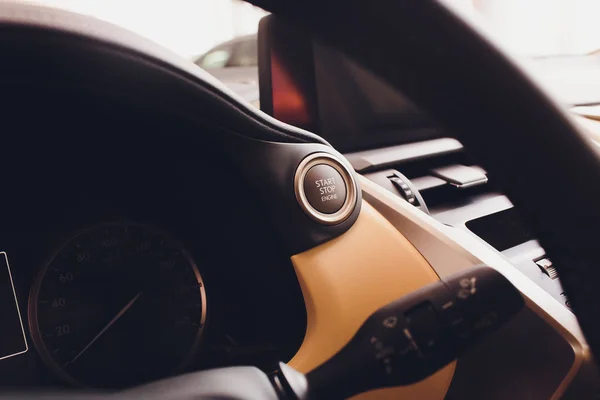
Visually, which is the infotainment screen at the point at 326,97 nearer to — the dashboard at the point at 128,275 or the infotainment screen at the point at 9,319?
the dashboard at the point at 128,275

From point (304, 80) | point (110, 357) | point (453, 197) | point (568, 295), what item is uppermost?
point (304, 80)

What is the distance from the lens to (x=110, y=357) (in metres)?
0.89

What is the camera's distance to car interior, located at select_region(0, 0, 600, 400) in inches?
14.4

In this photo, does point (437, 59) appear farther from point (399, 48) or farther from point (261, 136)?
point (261, 136)

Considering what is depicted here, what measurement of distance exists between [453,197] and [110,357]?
0.75 meters

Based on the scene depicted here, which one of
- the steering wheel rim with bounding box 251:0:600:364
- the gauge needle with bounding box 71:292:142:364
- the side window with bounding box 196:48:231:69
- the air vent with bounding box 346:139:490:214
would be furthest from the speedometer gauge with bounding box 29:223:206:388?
the side window with bounding box 196:48:231:69

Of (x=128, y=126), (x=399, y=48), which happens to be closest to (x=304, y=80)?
(x=128, y=126)

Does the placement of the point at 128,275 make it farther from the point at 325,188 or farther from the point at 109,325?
the point at 325,188

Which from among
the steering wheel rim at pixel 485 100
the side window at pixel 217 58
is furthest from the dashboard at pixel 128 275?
the side window at pixel 217 58

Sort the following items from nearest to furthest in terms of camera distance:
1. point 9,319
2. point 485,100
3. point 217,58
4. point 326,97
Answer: point 485,100 → point 9,319 → point 326,97 → point 217,58

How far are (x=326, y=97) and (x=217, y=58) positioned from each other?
342 centimetres

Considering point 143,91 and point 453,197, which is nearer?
point 143,91

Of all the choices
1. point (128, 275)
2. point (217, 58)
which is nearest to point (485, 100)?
point (128, 275)

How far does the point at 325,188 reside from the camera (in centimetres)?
77
